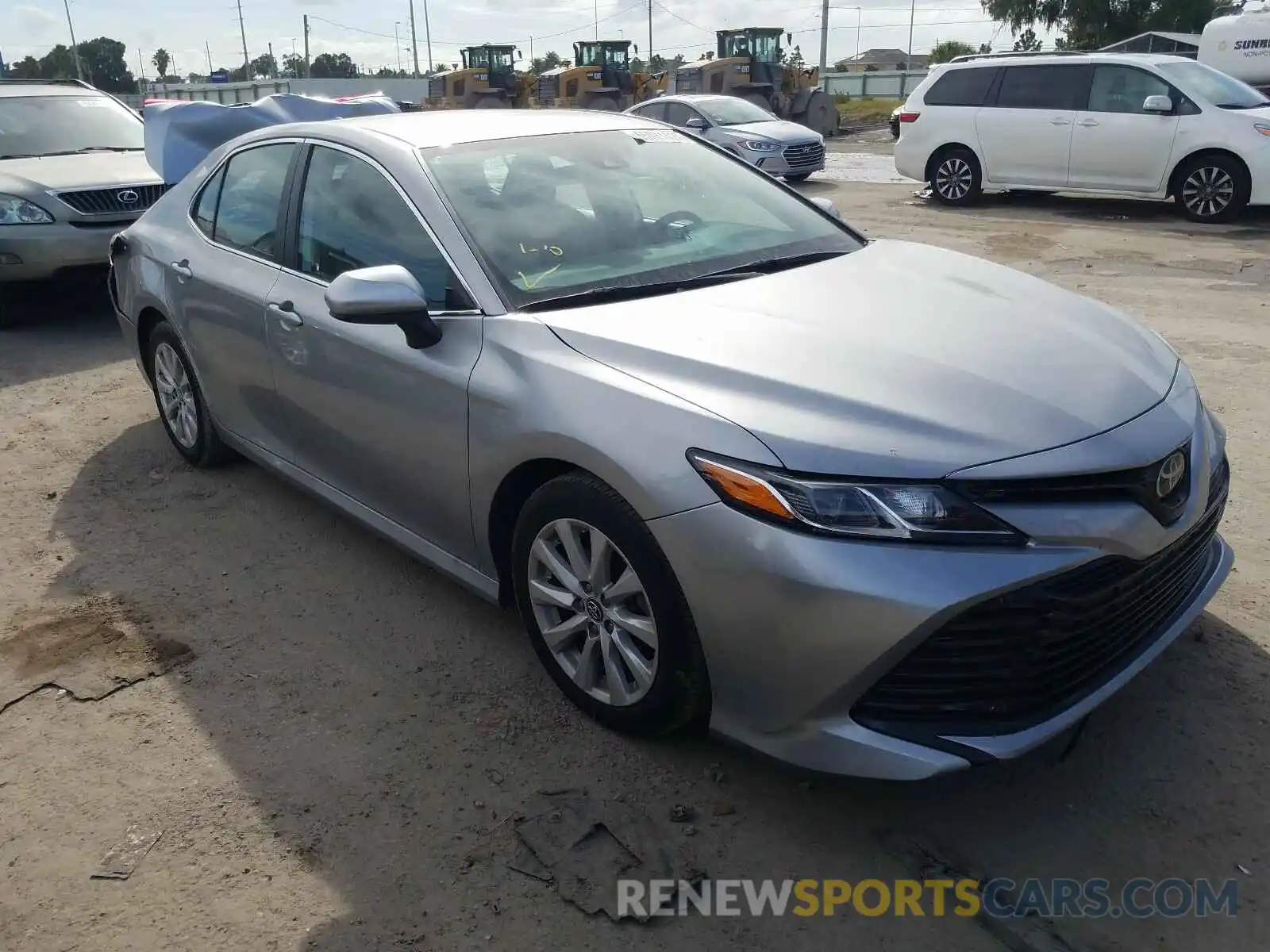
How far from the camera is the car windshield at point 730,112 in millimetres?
16656

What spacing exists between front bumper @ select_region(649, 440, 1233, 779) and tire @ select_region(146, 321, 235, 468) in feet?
10.1

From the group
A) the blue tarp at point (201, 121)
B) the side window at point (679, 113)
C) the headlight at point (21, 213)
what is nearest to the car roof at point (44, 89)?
the blue tarp at point (201, 121)

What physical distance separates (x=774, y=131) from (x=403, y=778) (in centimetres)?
1505

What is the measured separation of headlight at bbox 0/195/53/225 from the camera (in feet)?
25.2

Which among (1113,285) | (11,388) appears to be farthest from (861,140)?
(11,388)

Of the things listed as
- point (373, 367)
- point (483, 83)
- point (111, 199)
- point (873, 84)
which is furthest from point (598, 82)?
point (373, 367)

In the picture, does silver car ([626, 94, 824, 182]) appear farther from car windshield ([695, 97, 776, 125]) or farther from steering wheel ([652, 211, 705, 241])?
steering wheel ([652, 211, 705, 241])

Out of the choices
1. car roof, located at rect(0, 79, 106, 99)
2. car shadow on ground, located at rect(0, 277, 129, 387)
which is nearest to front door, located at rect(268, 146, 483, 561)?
car shadow on ground, located at rect(0, 277, 129, 387)

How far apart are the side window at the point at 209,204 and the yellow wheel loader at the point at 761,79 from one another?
2113cm

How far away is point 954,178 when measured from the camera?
13.3 m

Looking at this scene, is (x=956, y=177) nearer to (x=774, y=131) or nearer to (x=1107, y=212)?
(x=1107, y=212)

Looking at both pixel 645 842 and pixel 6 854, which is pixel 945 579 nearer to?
pixel 645 842

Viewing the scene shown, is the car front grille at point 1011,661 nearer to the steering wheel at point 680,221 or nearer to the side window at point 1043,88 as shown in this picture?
the steering wheel at point 680,221

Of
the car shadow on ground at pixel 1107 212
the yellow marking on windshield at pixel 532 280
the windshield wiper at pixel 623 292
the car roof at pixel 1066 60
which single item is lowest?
the car shadow on ground at pixel 1107 212
